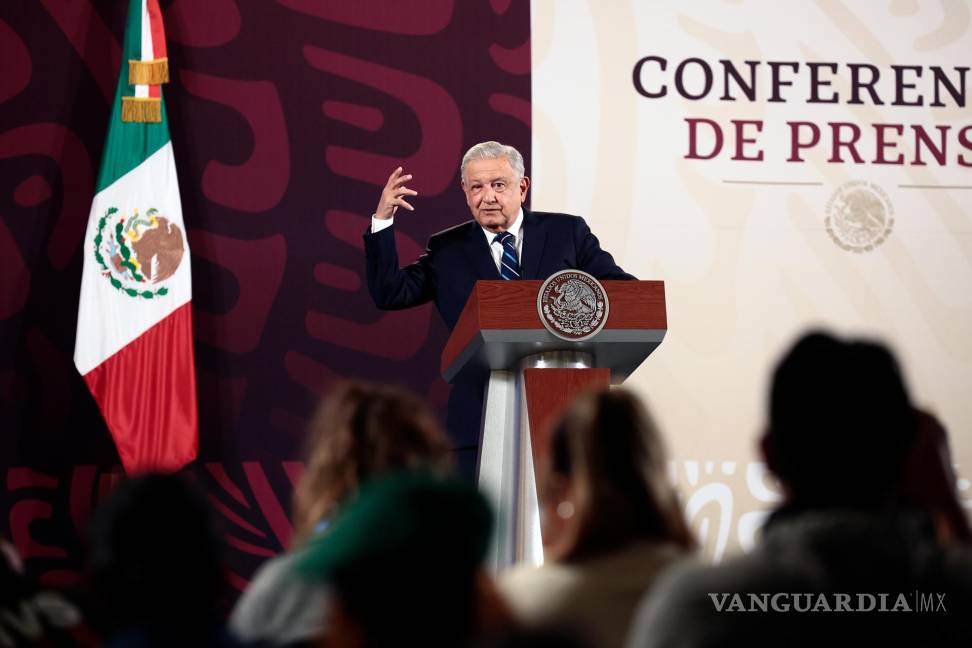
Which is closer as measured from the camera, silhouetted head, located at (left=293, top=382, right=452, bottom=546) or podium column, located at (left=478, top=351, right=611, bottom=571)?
silhouetted head, located at (left=293, top=382, right=452, bottom=546)

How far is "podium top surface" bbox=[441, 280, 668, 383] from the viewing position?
314 cm

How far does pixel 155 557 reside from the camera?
142 centimetres

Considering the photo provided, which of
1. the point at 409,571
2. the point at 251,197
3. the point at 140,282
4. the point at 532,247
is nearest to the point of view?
the point at 409,571

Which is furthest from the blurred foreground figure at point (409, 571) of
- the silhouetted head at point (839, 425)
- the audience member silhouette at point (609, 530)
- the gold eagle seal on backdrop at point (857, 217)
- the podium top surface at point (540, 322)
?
the gold eagle seal on backdrop at point (857, 217)

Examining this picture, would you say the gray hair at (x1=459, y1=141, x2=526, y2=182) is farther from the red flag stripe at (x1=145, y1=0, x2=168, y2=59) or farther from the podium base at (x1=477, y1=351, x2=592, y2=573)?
the red flag stripe at (x1=145, y1=0, x2=168, y2=59)

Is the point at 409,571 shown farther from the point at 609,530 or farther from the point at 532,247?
the point at 532,247

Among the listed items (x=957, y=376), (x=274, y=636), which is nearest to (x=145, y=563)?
(x=274, y=636)

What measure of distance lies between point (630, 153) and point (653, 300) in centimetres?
270

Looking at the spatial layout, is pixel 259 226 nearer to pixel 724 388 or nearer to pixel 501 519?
pixel 724 388

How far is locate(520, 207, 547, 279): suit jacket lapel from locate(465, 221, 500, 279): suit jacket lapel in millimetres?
101

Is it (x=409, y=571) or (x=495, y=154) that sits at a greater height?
(x=495, y=154)

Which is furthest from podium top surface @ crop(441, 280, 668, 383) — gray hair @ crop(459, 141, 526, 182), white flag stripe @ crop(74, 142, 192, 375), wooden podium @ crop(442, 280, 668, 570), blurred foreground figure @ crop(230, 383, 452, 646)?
white flag stripe @ crop(74, 142, 192, 375)

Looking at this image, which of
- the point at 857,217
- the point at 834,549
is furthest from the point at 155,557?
the point at 857,217

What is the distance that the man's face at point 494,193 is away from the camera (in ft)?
13.8
